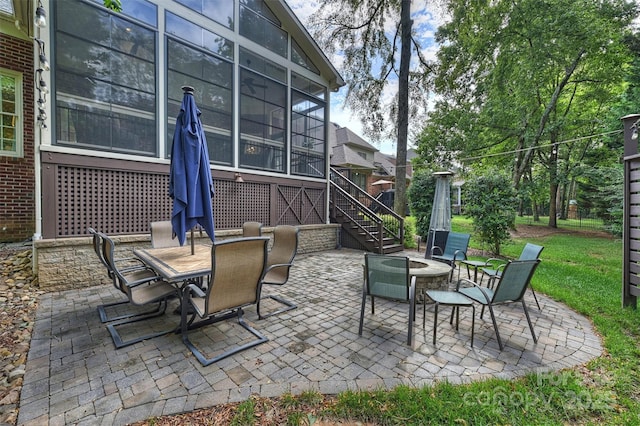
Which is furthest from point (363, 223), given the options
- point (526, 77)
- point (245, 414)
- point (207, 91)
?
point (526, 77)

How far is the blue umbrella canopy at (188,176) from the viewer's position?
3373 millimetres

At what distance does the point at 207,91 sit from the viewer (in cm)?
647

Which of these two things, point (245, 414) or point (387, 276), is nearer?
point (245, 414)

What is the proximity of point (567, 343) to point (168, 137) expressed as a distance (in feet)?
24.2

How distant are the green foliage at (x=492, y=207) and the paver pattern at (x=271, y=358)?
4.05 metres

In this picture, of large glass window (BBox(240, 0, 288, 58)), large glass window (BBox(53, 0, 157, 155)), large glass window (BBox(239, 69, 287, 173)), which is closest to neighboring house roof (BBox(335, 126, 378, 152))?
large glass window (BBox(240, 0, 288, 58))

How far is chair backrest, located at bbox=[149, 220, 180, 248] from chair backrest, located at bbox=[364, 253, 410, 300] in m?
3.58

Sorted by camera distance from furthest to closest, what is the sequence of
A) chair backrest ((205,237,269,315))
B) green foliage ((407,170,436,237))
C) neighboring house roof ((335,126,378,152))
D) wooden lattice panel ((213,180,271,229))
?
neighboring house roof ((335,126,378,152)), green foliage ((407,170,436,237)), wooden lattice panel ((213,180,271,229)), chair backrest ((205,237,269,315))

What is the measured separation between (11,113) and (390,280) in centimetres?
888

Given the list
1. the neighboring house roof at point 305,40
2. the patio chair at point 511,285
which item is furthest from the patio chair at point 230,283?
the neighboring house roof at point 305,40

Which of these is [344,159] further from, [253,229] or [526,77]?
[253,229]

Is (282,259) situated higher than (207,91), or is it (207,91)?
(207,91)

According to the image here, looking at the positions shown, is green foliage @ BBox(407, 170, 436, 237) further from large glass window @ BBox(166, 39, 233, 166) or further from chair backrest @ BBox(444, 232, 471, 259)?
large glass window @ BBox(166, 39, 233, 166)

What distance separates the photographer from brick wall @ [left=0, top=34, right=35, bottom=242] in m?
6.00
